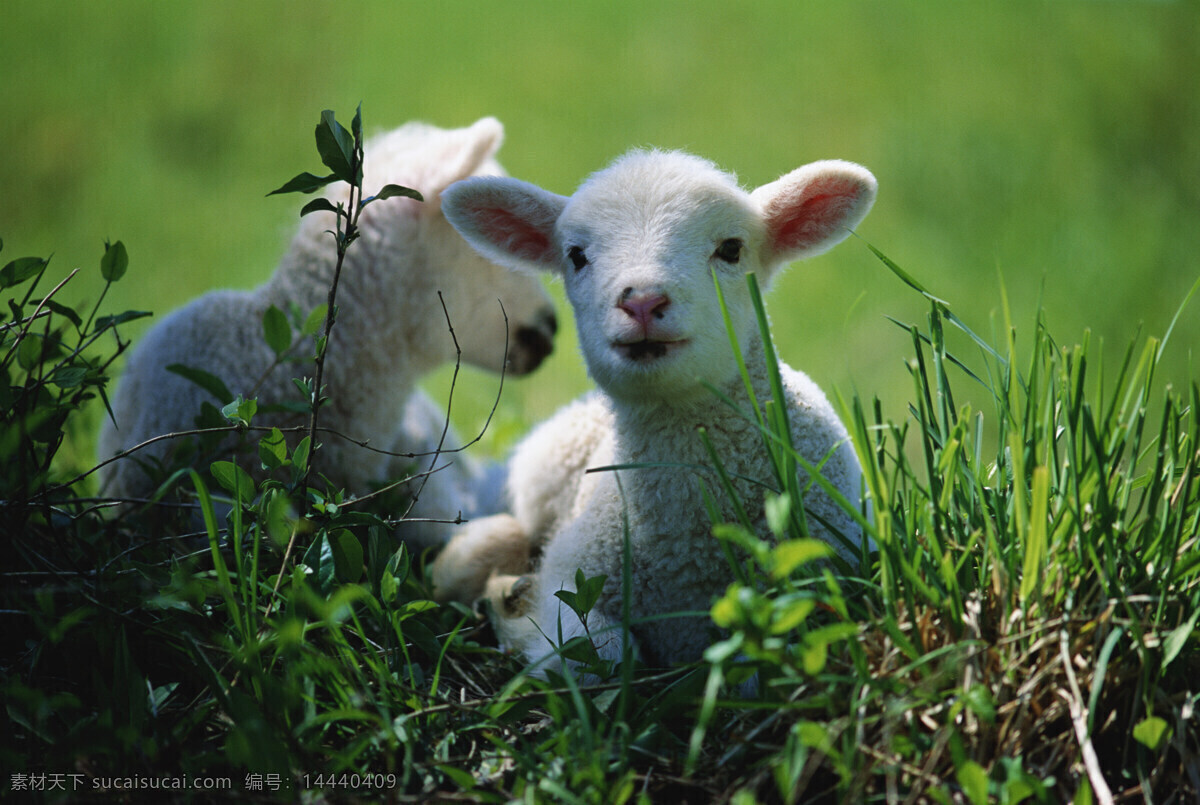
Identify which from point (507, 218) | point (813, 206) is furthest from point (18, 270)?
point (813, 206)

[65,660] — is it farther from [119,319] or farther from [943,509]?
[943,509]

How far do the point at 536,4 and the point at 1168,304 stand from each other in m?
7.55

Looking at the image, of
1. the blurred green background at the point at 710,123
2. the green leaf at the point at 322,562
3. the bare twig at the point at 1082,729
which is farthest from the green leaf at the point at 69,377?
the blurred green background at the point at 710,123

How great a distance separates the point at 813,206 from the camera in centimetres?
296

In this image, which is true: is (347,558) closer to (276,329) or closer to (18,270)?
(276,329)

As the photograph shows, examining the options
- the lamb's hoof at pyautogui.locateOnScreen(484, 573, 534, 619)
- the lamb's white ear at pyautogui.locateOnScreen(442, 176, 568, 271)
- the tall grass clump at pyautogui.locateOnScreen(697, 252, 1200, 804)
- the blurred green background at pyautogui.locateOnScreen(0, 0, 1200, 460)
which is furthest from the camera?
the blurred green background at pyautogui.locateOnScreen(0, 0, 1200, 460)

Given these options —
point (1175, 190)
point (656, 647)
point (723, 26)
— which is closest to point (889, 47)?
point (723, 26)

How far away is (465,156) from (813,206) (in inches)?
58.8

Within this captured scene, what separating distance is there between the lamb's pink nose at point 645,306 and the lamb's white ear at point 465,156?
1.61 metres

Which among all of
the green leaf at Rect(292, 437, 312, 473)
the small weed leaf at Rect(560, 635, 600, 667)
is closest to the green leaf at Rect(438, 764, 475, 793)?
the small weed leaf at Rect(560, 635, 600, 667)

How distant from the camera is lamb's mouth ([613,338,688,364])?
98.7 inches

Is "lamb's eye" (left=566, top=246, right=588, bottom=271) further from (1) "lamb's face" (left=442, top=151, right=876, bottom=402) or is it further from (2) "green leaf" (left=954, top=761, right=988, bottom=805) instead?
(2) "green leaf" (left=954, top=761, right=988, bottom=805)

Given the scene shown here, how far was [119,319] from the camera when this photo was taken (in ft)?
8.52

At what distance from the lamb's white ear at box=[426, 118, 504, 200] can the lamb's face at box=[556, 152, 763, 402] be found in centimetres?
106
